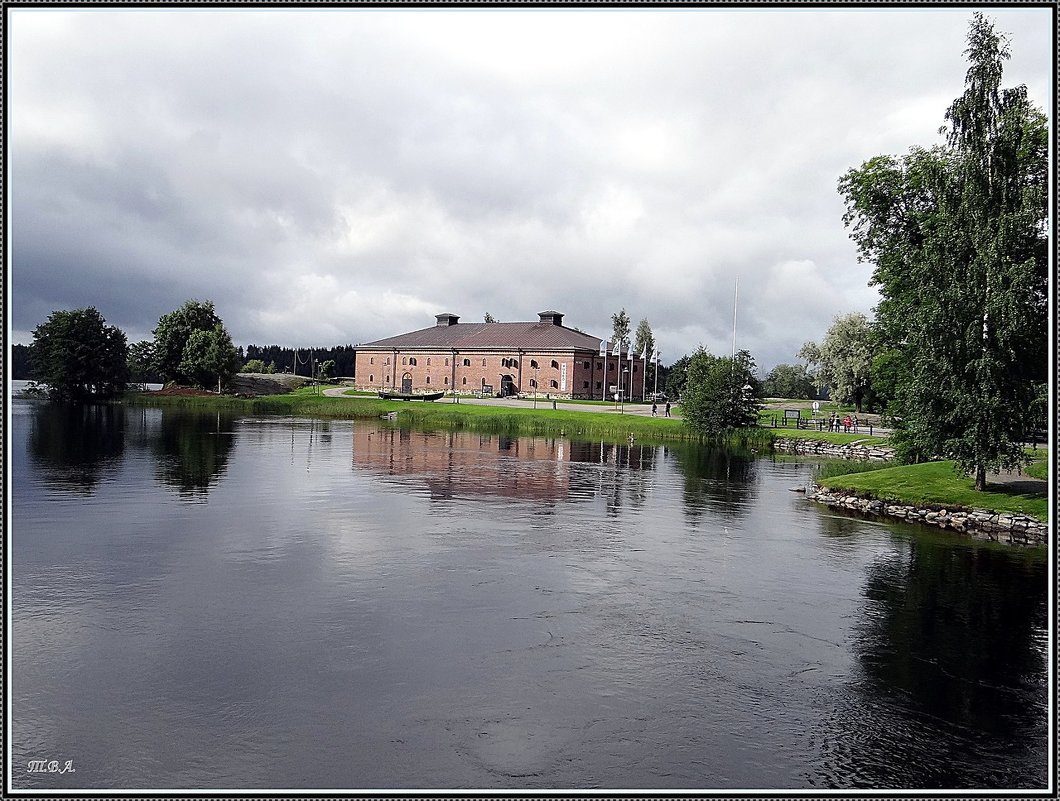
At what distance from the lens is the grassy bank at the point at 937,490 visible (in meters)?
30.4

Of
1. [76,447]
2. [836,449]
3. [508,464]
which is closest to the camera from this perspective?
[508,464]

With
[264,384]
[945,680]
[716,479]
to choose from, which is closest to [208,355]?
[264,384]

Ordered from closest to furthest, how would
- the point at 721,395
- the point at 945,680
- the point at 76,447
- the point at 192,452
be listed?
the point at 945,680, the point at 192,452, the point at 76,447, the point at 721,395

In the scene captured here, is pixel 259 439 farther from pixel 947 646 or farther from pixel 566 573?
pixel 947 646

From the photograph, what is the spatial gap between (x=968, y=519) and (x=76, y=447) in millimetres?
50656

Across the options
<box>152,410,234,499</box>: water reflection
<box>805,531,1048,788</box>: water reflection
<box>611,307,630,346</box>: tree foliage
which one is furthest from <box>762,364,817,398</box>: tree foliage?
<box>805,531,1048,788</box>: water reflection

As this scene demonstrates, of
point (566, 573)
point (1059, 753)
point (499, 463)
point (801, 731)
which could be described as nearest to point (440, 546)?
point (566, 573)

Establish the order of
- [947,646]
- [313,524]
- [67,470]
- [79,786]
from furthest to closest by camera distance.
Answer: [67,470] → [313,524] → [947,646] → [79,786]

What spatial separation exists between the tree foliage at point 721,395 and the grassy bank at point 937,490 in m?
29.0

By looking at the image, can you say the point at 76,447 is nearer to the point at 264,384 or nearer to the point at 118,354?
the point at 118,354

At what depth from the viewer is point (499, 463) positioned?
48.6 metres

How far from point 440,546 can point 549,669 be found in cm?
1022

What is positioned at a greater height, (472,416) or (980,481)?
(472,416)

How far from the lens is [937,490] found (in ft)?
110
